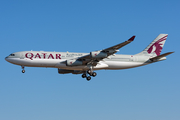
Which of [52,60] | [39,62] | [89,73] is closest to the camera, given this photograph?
[39,62]

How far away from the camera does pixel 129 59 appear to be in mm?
56062

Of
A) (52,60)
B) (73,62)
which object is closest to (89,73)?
(73,62)

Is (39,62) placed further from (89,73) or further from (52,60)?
(89,73)

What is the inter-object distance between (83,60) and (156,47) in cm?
1632

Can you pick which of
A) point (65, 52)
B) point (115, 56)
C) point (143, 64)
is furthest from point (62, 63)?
point (143, 64)

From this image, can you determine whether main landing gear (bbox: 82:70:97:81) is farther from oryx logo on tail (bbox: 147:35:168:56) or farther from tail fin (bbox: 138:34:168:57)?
oryx logo on tail (bbox: 147:35:168:56)

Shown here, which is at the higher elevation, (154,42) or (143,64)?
(154,42)

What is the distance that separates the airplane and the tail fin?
5.21 ft

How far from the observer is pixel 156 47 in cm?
5966

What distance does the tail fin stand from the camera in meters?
59.0

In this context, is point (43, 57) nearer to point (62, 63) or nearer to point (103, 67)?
point (62, 63)

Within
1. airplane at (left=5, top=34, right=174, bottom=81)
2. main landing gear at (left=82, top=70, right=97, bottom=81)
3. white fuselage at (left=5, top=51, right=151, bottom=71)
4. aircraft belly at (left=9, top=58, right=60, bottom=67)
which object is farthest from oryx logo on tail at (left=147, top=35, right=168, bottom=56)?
aircraft belly at (left=9, top=58, right=60, bottom=67)

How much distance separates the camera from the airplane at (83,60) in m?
50.7

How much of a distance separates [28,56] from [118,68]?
54.2ft
